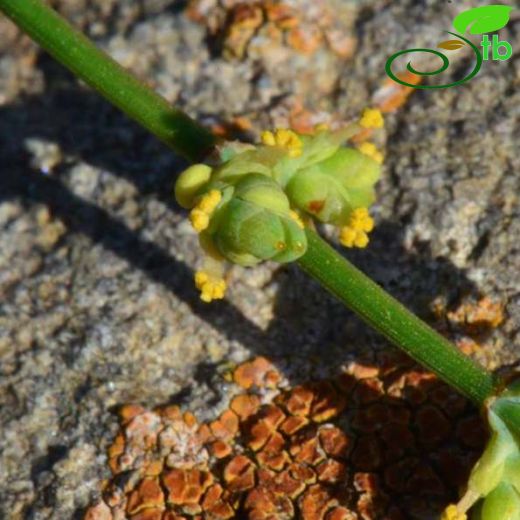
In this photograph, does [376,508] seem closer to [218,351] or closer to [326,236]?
[218,351]

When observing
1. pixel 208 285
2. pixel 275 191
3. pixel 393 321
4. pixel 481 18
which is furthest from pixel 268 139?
pixel 481 18

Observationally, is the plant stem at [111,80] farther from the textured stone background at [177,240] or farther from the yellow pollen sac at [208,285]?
the textured stone background at [177,240]

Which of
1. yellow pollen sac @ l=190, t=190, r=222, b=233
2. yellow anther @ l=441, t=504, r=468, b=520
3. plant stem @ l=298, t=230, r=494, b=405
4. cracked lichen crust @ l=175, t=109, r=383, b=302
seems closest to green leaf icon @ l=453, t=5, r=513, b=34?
cracked lichen crust @ l=175, t=109, r=383, b=302

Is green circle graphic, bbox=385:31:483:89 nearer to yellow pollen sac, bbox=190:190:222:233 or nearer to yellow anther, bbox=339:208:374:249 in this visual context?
yellow anther, bbox=339:208:374:249

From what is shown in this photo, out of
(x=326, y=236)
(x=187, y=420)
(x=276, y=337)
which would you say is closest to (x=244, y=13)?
(x=326, y=236)

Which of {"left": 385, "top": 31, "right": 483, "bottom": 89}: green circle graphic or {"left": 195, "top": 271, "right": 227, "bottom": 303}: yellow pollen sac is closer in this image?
{"left": 195, "top": 271, "right": 227, "bottom": 303}: yellow pollen sac
